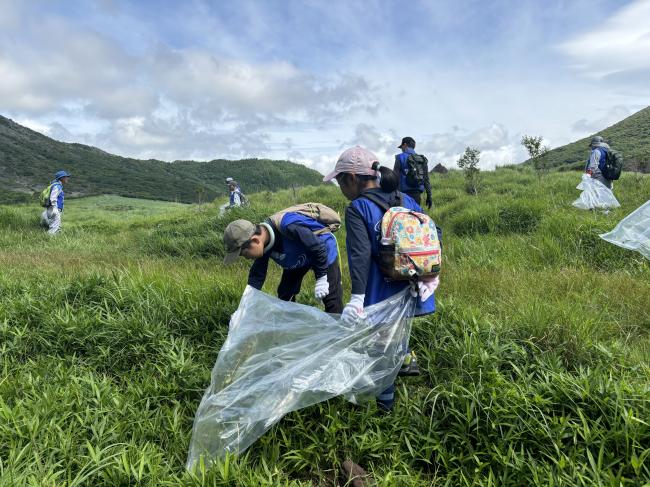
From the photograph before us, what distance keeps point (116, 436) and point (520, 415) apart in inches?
83.7

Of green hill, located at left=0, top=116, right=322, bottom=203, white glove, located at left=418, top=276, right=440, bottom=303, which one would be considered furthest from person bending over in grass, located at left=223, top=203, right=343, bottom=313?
green hill, located at left=0, top=116, right=322, bottom=203

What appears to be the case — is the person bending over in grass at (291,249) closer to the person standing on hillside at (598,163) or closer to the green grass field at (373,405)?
the green grass field at (373,405)

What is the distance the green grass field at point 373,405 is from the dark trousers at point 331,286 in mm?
333

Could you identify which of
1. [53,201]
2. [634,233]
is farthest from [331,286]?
[53,201]

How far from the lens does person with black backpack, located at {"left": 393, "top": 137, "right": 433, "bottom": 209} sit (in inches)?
251

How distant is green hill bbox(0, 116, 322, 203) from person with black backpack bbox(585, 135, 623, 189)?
149 feet

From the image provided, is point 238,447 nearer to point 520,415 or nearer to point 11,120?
point 520,415

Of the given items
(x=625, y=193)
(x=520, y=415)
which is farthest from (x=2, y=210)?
(x=625, y=193)

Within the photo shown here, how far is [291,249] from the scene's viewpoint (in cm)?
308

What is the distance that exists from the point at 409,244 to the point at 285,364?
0.93 m

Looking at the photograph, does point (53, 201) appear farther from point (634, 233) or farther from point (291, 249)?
point (634, 233)

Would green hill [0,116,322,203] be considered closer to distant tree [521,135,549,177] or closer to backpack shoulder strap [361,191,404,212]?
distant tree [521,135,549,177]

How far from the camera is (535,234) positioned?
19.1 feet

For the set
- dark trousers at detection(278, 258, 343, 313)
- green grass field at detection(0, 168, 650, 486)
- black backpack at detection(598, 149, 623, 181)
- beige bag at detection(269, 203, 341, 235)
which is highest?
black backpack at detection(598, 149, 623, 181)
